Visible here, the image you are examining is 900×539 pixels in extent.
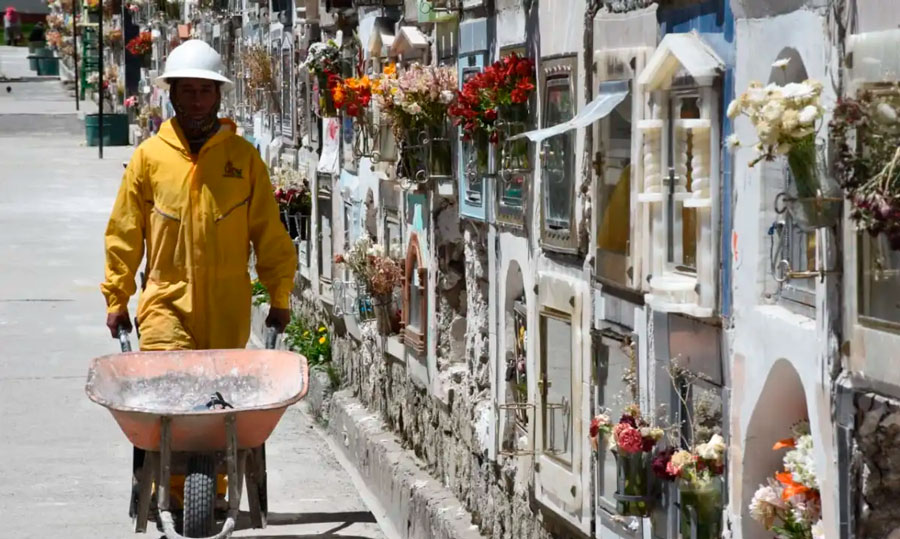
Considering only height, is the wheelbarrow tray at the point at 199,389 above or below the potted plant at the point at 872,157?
below

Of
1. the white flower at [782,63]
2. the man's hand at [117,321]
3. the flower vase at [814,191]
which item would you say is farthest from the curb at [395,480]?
the flower vase at [814,191]

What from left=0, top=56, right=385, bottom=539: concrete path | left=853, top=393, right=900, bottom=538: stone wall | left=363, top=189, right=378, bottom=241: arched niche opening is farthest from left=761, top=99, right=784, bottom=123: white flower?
left=363, top=189, right=378, bottom=241: arched niche opening

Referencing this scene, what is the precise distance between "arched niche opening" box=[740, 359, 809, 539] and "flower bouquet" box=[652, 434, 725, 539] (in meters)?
0.21

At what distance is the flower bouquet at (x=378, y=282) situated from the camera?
10.5 metres

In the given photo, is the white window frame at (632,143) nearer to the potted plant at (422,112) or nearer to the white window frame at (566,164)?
the white window frame at (566,164)

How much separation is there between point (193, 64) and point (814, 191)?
13.1 ft

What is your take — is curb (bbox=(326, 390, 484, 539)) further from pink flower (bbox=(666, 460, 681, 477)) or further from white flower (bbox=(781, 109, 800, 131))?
white flower (bbox=(781, 109, 800, 131))

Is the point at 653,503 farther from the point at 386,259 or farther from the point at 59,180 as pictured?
the point at 59,180

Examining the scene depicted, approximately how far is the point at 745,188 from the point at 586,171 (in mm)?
1589

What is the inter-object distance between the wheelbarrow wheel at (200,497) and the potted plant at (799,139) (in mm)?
3251

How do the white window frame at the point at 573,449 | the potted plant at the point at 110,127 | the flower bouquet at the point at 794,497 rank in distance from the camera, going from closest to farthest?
the flower bouquet at the point at 794,497, the white window frame at the point at 573,449, the potted plant at the point at 110,127

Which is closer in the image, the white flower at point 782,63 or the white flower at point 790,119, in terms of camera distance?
the white flower at point 790,119

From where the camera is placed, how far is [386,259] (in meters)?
10.5

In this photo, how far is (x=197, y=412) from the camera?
6781mm
